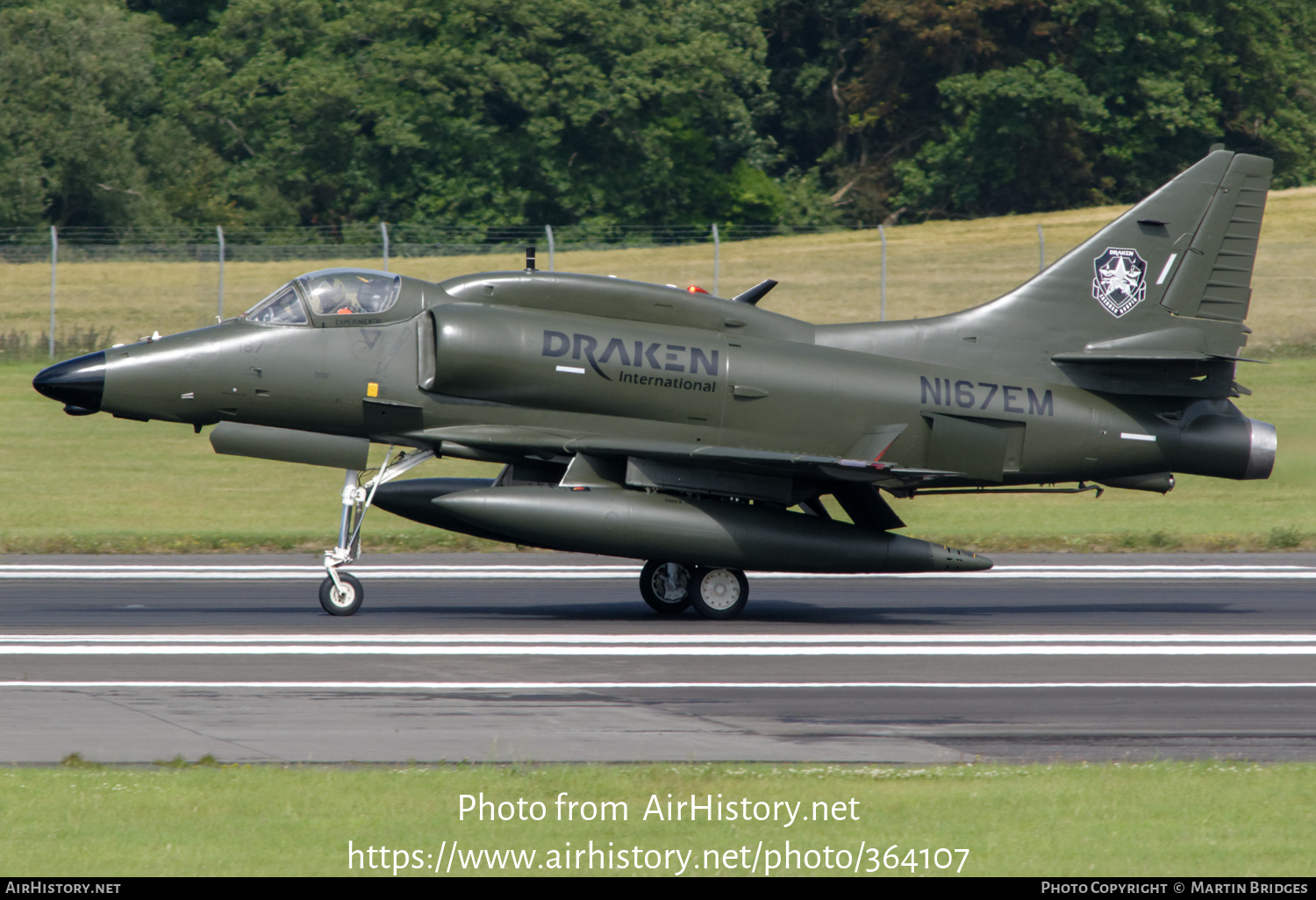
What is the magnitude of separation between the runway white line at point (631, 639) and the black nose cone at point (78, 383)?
219 cm

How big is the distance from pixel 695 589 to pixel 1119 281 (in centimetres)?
547

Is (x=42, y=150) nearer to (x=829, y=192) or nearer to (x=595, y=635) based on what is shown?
(x=829, y=192)

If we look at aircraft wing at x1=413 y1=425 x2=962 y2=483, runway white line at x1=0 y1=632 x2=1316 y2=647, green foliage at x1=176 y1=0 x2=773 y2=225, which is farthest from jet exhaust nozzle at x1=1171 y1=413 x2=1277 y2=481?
green foliage at x1=176 y1=0 x2=773 y2=225

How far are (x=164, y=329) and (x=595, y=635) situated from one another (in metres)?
27.4

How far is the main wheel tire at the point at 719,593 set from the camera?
15.2 m

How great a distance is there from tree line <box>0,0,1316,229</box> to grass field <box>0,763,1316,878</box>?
159ft

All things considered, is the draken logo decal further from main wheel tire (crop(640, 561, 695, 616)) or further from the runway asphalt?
main wheel tire (crop(640, 561, 695, 616))

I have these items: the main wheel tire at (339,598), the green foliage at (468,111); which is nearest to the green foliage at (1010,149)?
the green foliage at (468,111)

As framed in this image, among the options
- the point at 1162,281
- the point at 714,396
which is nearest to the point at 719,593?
the point at 714,396

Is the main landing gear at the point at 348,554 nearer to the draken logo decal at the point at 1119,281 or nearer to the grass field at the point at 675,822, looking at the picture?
the grass field at the point at 675,822

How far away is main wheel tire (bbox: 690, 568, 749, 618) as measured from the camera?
598 inches

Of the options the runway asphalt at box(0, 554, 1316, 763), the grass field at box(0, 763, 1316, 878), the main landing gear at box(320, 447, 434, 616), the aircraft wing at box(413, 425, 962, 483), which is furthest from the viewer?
the main landing gear at box(320, 447, 434, 616)

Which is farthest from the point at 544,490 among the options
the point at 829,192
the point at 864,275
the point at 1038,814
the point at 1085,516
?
the point at 829,192

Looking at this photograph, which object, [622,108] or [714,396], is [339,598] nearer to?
[714,396]
